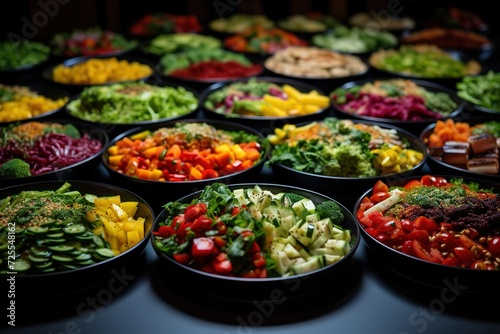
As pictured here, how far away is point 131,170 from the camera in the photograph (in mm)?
2914

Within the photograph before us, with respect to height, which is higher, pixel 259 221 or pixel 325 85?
pixel 259 221

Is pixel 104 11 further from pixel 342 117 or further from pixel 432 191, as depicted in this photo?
pixel 432 191

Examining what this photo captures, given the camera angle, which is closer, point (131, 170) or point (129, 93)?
point (131, 170)

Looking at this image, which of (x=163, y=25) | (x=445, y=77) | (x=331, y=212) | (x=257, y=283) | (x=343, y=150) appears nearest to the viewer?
(x=257, y=283)

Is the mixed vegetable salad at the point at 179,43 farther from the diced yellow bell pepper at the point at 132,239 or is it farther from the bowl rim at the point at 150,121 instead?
the diced yellow bell pepper at the point at 132,239

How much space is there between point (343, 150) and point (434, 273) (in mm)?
972

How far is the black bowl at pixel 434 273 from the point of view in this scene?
2.12m

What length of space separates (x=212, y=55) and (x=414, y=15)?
314 centimetres

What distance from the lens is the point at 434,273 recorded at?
2158mm

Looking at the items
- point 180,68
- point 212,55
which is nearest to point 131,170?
point 180,68

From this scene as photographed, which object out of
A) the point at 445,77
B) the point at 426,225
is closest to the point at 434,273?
the point at 426,225

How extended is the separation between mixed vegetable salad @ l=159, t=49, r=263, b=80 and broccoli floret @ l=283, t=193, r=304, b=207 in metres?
2.06

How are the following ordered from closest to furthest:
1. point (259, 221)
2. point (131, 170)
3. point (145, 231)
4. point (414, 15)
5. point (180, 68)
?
point (259, 221)
point (145, 231)
point (131, 170)
point (180, 68)
point (414, 15)

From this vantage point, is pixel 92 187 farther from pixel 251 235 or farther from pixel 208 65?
pixel 208 65
